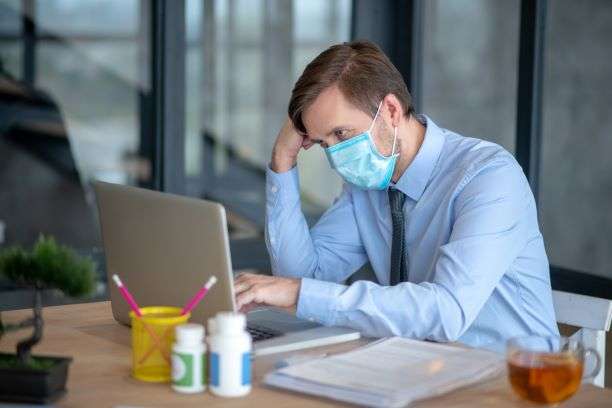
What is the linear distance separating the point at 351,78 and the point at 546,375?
0.93 meters

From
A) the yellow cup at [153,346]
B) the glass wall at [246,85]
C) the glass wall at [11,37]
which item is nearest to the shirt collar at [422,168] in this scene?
the yellow cup at [153,346]

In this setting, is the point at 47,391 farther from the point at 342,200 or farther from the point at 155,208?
the point at 342,200

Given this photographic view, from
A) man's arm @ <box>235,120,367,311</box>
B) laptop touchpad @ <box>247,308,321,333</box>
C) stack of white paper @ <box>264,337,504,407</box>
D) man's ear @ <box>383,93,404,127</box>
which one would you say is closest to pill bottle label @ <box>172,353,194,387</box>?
stack of white paper @ <box>264,337,504,407</box>

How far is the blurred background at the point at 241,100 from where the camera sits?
578 centimetres

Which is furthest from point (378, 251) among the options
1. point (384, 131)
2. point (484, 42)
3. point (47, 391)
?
point (484, 42)

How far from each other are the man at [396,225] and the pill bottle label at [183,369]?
1.06 ft

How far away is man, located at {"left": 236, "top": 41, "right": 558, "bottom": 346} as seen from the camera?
193 centimetres

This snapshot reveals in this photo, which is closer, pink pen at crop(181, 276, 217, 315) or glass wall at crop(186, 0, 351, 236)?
pink pen at crop(181, 276, 217, 315)

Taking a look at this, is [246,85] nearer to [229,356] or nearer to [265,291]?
[265,291]

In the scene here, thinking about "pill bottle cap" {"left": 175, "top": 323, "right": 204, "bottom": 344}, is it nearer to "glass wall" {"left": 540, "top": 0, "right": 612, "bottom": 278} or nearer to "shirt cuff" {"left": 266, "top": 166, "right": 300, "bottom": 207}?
"shirt cuff" {"left": 266, "top": 166, "right": 300, "bottom": 207}

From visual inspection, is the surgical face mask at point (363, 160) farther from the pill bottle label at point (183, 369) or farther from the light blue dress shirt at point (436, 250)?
the pill bottle label at point (183, 369)

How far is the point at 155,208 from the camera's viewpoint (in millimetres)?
1812

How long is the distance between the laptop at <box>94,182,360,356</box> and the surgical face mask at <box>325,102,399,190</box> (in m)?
0.39

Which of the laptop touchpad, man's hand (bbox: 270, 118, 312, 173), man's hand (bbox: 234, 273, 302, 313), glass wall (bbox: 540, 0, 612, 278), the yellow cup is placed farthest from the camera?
glass wall (bbox: 540, 0, 612, 278)
